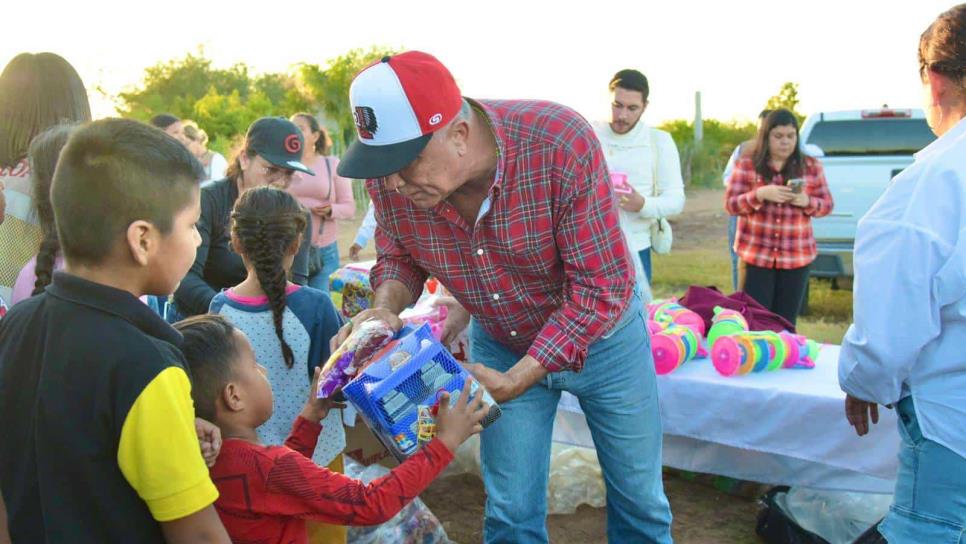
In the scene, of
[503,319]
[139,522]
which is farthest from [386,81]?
[139,522]

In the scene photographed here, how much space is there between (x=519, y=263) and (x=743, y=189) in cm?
377

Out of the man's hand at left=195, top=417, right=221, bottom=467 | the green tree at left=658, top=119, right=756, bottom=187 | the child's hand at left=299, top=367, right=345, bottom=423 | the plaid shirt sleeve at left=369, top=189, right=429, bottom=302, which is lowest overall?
the green tree at left=658, top=119, right=756, bottom=187

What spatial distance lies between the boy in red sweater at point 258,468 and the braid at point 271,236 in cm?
84

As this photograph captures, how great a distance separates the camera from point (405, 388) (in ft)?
6.80

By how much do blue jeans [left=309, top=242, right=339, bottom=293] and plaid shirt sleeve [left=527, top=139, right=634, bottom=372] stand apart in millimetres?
2971

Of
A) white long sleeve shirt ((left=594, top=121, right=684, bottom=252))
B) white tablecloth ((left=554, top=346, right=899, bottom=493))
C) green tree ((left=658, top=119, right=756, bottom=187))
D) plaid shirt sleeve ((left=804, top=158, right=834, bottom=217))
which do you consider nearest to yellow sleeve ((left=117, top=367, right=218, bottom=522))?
white tablecloth ((left=554, top=346, right=899, bottom=493))

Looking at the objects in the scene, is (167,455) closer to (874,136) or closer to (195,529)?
(195,529)

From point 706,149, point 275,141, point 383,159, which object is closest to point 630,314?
point 383,159

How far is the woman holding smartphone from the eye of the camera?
5660 millimetres

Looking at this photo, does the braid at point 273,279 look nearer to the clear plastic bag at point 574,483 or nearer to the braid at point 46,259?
the braid at point 46,259

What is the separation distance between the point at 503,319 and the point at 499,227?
341mm

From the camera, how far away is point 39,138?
2.47m

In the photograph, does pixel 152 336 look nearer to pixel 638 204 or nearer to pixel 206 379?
pixel 206 379

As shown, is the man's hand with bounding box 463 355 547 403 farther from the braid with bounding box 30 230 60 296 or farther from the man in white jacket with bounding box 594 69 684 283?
the man in white jacket with bounding box 594 69 684 283
